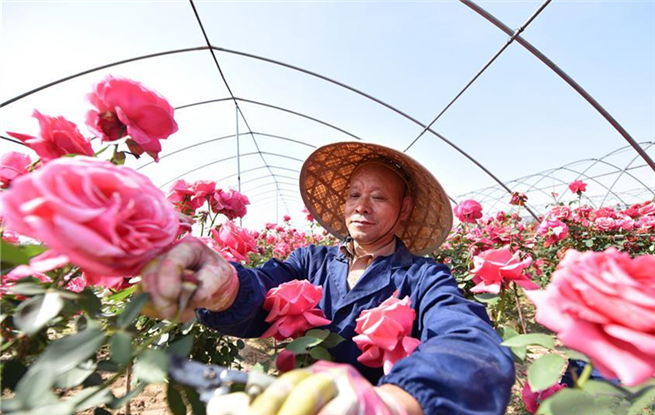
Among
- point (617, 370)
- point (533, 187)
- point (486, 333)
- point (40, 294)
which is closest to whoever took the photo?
point (617, 370)

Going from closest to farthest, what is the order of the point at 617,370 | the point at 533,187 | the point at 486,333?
the point at 617,370, the point at 486,333, the point at 533,187

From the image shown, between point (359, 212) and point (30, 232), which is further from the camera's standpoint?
point (359, 212)

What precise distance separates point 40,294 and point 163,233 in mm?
223

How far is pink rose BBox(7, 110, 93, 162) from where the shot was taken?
0.50m

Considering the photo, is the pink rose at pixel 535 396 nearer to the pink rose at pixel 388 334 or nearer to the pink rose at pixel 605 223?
the pink rose at pixel 388 334

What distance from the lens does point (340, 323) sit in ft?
3.27

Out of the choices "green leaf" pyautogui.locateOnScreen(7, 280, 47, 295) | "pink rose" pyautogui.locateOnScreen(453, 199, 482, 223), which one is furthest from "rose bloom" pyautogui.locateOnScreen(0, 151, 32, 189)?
"pink rose" pyautogui.locateOnScreen(453, 199, 482, 223)

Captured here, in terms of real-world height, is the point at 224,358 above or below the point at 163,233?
below

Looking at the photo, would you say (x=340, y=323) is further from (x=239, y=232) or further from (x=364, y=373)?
(x=239, y=232)

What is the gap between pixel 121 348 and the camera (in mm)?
383

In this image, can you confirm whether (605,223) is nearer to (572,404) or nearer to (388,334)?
(388,334)

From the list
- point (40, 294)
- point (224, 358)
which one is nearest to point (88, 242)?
point (40, 294)

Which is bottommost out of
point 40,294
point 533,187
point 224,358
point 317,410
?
point 224,358

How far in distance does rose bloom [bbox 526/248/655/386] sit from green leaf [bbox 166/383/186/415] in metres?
0.59
